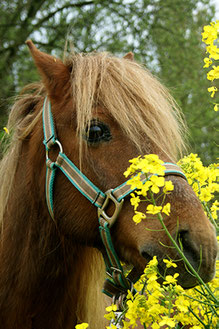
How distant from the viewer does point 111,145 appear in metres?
2.19

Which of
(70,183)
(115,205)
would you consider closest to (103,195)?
(115,205)

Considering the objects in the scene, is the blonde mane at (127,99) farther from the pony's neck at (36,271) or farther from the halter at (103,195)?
the pony's neck at (36,271)

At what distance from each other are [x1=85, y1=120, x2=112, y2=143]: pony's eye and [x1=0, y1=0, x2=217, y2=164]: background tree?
550 centimetres

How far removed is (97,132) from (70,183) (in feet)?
1.04

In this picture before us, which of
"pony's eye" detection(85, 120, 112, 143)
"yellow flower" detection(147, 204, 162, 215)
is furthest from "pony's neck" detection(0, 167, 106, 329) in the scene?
"yellow flower" detection(147, 204, 162, 215)

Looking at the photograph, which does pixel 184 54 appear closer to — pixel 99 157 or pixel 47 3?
pixel 47 3

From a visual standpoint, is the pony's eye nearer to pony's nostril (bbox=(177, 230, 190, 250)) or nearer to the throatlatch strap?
the throatlatch strap

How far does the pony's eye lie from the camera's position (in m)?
2.22

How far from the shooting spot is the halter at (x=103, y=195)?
2.11 meters

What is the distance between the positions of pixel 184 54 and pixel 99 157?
7224 millimetres

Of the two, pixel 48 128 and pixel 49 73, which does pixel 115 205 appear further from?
pixel 49 73

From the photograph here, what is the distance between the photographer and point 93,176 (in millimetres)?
2225

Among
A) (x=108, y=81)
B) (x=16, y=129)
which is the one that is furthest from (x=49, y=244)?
(x=108, y=81)

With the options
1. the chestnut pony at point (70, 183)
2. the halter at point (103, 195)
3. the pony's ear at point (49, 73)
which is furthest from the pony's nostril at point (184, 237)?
the pony's ear at point (49, 73)
